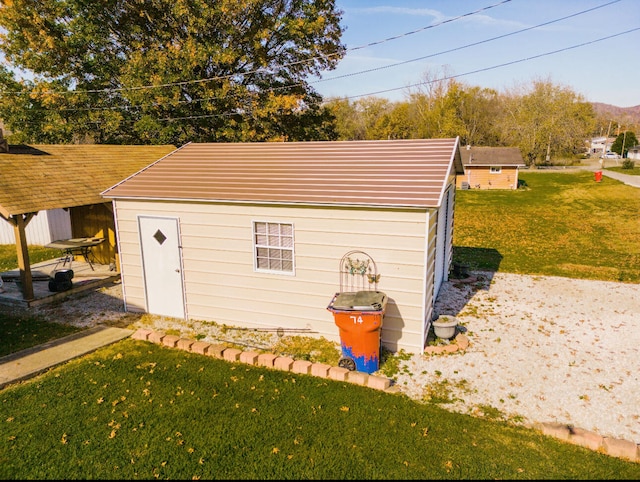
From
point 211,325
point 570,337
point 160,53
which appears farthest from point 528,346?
point 160,53

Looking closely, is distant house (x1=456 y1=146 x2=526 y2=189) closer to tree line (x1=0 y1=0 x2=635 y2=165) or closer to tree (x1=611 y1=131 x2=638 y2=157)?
tree line (x1=0 y1=0 x2=635 y2=165)

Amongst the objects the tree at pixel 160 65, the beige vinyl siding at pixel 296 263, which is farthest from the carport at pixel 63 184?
the tree at pixel 160 65

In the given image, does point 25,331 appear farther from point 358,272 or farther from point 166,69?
point 166,69

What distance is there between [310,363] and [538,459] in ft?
12.5

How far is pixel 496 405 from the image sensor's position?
6668mm

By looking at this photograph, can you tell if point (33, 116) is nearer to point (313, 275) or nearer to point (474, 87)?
point (313, 275)

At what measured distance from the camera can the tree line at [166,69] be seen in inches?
808

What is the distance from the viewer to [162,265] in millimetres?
10477

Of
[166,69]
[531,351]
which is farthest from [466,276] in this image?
[166,69]

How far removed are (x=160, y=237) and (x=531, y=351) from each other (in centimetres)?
882

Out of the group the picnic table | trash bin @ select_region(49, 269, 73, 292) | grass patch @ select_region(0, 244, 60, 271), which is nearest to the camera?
trash bin @ select_region(49, 269, 73, 292)

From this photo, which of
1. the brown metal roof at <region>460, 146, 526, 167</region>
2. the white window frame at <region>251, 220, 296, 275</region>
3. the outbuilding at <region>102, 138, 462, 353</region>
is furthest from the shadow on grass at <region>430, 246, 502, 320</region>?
the brown metal roof at <region>460, 146, 526, 167</region>

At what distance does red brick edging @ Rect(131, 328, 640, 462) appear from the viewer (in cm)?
552

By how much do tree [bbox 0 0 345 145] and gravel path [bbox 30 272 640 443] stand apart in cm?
1261
